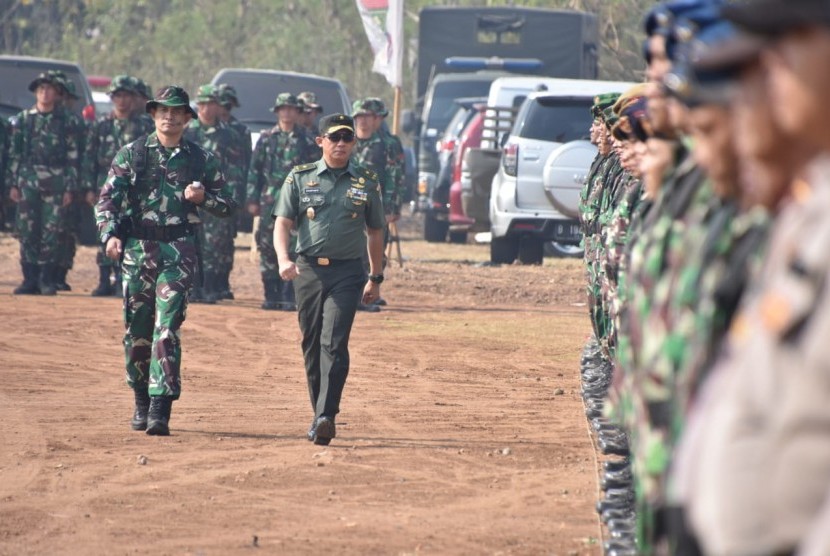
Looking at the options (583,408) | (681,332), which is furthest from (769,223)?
(583,408)

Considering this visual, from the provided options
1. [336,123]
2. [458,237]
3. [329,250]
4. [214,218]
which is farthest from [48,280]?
[458,237]

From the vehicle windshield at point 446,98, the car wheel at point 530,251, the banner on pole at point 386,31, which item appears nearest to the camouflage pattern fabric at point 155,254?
the car wheel at point 530,251

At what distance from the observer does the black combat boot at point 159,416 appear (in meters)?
9.52

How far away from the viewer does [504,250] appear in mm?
20953

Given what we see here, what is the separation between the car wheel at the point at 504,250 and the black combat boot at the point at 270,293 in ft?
14.0

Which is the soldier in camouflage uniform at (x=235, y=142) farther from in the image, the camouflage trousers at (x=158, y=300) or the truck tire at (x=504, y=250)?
the camouflage trousers at (x=158, y=300)

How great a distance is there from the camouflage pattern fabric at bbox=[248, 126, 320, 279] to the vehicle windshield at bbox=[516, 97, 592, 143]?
10.4 feet

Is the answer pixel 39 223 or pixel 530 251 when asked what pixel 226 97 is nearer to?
pixel 39 223

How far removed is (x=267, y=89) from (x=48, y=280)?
5733mm

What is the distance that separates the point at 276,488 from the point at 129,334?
2.03 metres

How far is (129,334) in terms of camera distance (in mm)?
9742

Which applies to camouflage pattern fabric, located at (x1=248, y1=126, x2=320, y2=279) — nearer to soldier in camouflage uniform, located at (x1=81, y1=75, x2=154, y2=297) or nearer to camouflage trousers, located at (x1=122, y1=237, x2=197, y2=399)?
soldier in camouflage uniform, located at (x1=81, y1=75, x2=154, y2=297)

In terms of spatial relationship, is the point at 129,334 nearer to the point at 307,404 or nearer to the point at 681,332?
the point at 307,404

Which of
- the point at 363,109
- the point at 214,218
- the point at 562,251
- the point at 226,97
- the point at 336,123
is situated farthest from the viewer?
the point at 562,251
